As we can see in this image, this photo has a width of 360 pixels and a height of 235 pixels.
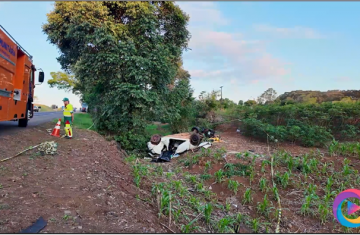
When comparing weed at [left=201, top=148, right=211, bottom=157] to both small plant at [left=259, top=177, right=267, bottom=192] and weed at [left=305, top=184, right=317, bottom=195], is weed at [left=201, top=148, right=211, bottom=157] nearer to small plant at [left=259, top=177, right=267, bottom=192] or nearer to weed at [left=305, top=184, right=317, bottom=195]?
small plant at [left=259, top=177, right=267, bottom=192]

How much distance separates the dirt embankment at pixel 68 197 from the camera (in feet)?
11.2

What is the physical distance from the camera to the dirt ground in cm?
346

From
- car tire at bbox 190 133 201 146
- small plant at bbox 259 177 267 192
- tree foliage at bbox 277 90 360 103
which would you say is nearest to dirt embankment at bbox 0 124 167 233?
small plant at bbox 259 177 267 192

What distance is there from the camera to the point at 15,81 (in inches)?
370

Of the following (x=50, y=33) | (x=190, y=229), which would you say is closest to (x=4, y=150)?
(x=190, y=229)

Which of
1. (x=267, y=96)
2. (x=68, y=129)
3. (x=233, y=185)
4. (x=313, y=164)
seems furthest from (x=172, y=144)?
(x=267, y=96)

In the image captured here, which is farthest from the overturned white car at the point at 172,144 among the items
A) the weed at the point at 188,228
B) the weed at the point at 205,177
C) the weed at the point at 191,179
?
the weed at the point at 188,228

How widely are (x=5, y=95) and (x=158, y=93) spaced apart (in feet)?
24.2

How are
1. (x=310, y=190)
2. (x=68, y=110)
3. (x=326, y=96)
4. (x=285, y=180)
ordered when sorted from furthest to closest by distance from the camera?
(x=326, y=96) → (x=68, y=110) → (x=285, y=180) → (x=310, y=190)

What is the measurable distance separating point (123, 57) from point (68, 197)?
9462 millimetres

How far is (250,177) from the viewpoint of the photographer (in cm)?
794

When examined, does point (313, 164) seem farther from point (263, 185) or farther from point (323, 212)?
point (323, 212)

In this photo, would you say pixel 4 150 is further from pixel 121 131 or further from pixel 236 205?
pixel 121 131

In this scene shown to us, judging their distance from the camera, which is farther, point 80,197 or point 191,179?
point 191,179
